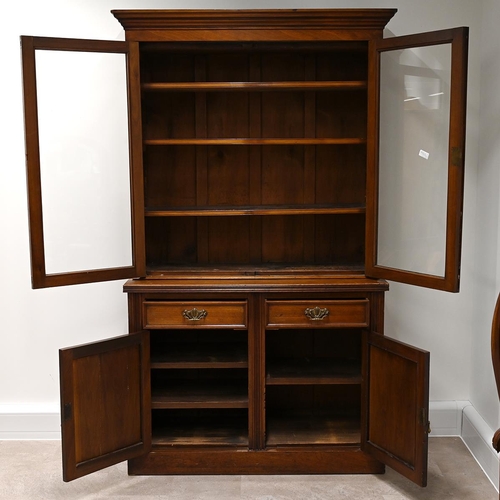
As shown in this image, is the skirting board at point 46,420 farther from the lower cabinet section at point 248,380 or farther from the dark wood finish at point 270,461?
the dark wood finish at point 270,461

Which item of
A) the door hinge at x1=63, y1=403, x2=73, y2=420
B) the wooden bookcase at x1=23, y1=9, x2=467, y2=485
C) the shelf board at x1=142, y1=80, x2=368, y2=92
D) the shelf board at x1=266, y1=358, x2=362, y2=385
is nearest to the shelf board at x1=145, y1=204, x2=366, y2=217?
the wooden bookcase at x1=23, y1=9, x2=467, y2=485

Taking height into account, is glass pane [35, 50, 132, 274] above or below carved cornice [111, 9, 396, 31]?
below

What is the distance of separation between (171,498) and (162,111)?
5.12ft

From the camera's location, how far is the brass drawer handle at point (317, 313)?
7.34 ft

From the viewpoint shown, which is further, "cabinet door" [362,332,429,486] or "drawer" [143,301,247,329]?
"drawer" [143,301,247,329]

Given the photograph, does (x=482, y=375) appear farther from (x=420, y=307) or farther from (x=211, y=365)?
(x=211, y=365)

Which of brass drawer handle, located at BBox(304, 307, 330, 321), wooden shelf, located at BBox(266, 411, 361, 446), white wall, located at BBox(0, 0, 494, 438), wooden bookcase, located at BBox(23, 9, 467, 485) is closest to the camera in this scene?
wooden bookcase, located at BBox(23, 9, 467, 485)

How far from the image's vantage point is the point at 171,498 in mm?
2166

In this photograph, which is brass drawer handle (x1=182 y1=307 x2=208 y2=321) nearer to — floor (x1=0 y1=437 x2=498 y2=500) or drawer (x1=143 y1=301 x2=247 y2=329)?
drawer (x1=143 y1=301 x2=247 y2=329)

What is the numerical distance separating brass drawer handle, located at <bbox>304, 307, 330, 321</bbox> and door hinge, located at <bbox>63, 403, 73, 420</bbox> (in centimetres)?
92

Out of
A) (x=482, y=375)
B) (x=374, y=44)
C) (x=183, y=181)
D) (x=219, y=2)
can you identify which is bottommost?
(x=482, y=375)

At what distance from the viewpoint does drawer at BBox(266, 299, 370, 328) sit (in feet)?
7.35

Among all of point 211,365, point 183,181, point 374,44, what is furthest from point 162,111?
point 211,365

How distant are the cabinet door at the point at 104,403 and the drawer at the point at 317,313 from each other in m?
0.51
